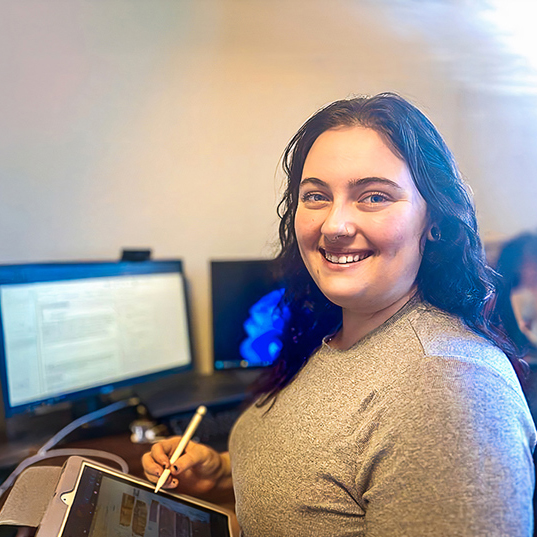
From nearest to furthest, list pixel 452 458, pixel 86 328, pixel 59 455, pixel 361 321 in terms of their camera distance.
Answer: pixel 452 458
pixel 361 321
pixel 59 455
pixel 86 328

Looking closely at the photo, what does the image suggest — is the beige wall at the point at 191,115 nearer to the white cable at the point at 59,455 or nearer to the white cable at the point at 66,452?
the white cable at the point at 66,452

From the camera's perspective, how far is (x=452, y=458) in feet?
1.58

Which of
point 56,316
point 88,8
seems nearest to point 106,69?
point 88,8

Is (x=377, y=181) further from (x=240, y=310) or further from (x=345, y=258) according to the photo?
(x=240, y=310)

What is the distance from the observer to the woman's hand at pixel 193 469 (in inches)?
31.6

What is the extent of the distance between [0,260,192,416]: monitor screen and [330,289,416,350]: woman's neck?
702 millimetres

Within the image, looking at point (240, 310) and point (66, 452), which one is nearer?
point (66, 452)

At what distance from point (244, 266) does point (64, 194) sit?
21.1 inches

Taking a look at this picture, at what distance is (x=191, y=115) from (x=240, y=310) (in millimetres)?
590

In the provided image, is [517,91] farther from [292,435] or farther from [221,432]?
[221,432]

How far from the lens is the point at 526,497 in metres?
0.48

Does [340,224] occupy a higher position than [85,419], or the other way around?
[340,224]

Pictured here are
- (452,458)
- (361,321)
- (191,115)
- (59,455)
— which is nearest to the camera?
(452,458)

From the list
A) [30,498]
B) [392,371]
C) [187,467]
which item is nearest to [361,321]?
[392,371]
